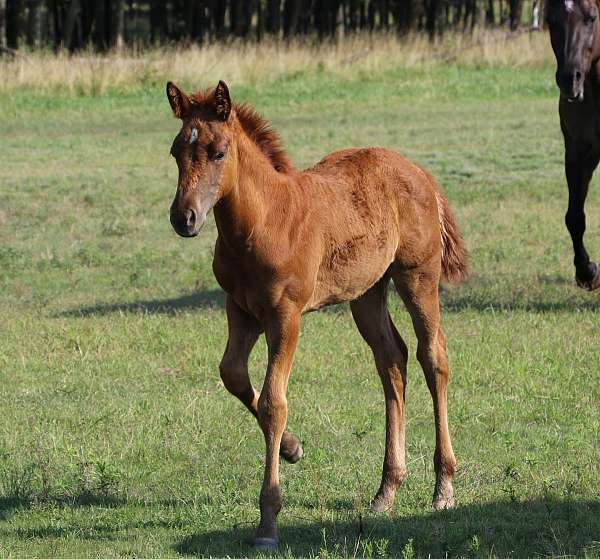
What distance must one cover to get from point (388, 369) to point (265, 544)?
124 cm

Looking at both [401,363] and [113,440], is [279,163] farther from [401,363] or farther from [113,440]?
[113,440]

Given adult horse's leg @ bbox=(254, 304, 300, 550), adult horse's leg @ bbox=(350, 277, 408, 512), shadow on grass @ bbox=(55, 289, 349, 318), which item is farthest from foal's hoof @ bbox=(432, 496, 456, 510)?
shadow on grass @ bbox=(55, 289, 349, 318)

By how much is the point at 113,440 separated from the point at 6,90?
752 inches

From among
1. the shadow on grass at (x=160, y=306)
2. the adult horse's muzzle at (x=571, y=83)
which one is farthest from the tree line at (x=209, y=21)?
the adult horse's muzzle at (x=571, y=83)

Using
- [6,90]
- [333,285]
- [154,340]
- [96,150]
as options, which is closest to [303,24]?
[6,90]

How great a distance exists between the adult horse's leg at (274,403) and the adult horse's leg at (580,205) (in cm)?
483

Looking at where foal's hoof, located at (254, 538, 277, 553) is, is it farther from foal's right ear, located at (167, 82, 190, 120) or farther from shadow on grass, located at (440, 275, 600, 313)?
shadow on grass, located at (440, 275, 600, 313)

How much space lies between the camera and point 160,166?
17.8 meters

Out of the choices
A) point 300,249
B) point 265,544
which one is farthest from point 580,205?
point 265,544

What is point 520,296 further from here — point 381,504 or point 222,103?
point 222,103

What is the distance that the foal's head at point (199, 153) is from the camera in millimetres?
4996

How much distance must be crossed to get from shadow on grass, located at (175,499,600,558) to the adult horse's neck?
4.06 ft

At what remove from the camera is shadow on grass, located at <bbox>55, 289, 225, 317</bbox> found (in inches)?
404

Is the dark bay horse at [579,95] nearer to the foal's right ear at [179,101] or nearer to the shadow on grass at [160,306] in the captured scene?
the shadow on grass at [160,306]
